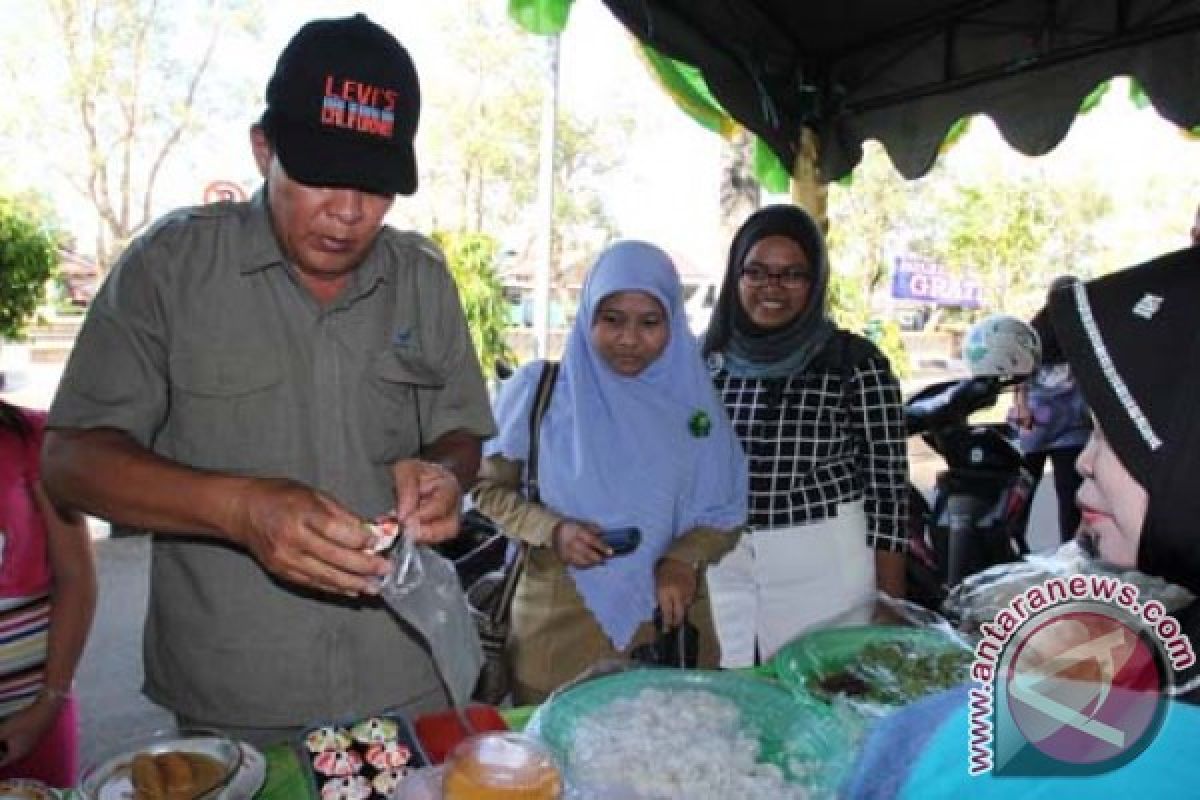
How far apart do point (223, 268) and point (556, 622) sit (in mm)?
1275

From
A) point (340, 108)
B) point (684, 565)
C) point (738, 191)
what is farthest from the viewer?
point (738, 191)

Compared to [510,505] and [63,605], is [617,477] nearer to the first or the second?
[510,505]

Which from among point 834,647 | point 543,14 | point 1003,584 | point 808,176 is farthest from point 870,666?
point 808,176

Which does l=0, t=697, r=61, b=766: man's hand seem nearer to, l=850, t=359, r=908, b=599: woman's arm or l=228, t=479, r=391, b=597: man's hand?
l=228, t=479, r=391, b=597: man's hand

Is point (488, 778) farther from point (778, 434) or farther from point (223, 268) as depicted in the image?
point (778, 434)

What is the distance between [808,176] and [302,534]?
4.32 meters

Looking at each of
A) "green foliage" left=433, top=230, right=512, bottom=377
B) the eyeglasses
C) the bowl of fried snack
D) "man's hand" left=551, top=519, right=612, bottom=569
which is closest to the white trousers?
"man's hand" left=551, top=519, right=612, bottom=569

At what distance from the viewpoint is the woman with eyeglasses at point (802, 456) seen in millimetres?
2535

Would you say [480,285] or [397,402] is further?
[480,285]

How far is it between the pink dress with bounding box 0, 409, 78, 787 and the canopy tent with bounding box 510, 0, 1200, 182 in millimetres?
2746

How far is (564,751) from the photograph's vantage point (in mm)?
1207

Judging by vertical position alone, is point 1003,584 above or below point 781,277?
below

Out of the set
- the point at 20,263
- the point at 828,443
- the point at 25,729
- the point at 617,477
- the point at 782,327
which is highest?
the point at 20,263

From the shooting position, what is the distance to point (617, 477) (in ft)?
7.75
